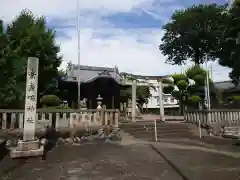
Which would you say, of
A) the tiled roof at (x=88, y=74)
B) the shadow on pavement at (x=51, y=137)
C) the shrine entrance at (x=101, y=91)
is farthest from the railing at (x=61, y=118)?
the shrine entrance at (x=101, y=91)

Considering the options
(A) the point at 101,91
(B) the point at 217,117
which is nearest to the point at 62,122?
(B) the point at 217,117

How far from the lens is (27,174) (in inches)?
269

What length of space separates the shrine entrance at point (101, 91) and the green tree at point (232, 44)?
1094 cm

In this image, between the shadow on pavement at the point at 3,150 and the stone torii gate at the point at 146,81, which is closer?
the shadow on pavement at the point at 3,150

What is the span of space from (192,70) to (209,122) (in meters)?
10.9

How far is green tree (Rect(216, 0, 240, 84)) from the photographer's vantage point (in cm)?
2051

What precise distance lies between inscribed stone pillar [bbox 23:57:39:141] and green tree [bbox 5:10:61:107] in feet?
23.7

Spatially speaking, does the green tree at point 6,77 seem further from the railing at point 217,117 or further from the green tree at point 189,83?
the green tree at point 189,83

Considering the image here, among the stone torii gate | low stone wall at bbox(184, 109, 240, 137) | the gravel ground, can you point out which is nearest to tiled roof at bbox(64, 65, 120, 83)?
the stone torii gate

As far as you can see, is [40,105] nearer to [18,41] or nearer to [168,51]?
[18,41]

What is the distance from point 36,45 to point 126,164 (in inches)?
516

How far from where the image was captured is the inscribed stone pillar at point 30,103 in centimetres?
905

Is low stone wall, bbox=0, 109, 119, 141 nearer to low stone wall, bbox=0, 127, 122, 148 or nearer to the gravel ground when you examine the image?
low stone wall, bbox=0, 127, 122, 148

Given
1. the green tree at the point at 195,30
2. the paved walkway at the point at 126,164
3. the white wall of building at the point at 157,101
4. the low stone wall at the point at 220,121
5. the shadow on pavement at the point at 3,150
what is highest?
the green tree at the point at 195,30
